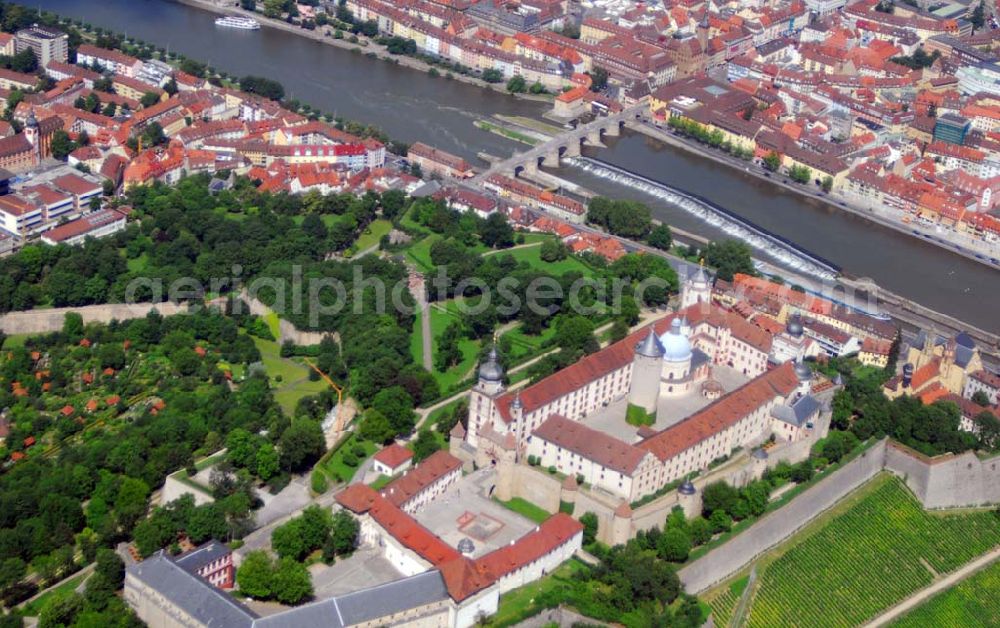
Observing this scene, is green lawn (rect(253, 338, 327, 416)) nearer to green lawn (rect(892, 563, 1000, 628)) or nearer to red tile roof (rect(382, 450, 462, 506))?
red tile roof (rect(382, 450, 462, 506))

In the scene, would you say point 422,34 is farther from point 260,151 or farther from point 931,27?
point 931,27

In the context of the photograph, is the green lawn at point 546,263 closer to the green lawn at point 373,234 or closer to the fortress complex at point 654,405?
the green lawn at point 373,234

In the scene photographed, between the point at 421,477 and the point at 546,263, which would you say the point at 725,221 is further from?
the point at 421,477

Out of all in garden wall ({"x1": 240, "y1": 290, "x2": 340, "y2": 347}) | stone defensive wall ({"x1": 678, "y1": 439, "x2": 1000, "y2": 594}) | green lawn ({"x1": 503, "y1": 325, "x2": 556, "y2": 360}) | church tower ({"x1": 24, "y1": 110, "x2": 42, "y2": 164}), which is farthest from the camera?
church tower ({"x1": 24, "y1": 110, "x2": 42, "y2": 164})

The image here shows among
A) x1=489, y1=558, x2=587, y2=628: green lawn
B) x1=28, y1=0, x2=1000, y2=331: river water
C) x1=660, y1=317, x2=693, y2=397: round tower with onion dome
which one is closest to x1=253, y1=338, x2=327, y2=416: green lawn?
x1=660, y1=317, x2=693, y2=397: round tower with onion dome

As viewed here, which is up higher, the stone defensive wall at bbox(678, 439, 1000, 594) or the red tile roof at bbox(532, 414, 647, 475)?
the red tile roof at bbox(532, 414, 647, 475)
